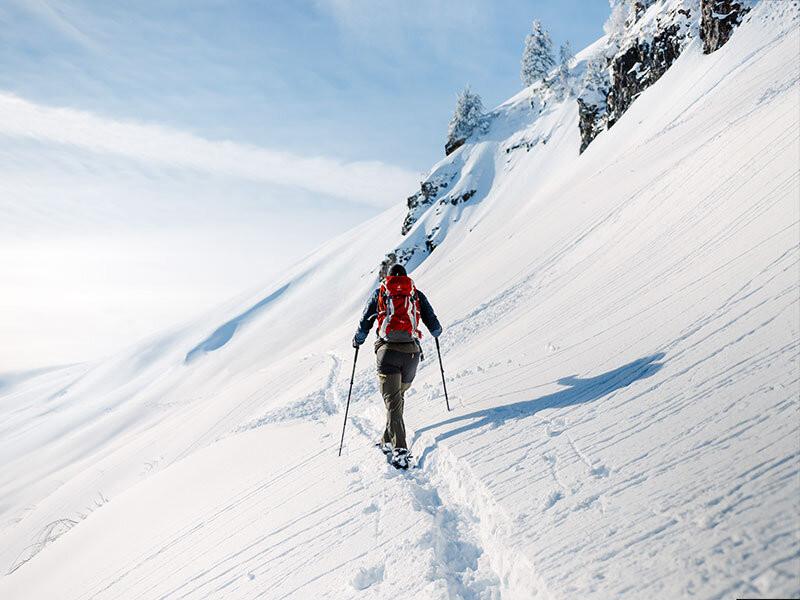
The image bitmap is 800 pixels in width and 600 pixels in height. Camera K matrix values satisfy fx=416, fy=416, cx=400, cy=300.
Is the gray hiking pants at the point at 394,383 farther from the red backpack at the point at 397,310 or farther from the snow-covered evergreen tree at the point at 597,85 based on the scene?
the snow-covered evergreen tree at the point at 597,85

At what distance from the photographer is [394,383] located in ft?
17.7

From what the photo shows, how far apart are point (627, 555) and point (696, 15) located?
139 feet

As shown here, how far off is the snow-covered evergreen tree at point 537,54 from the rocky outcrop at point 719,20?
39.7m

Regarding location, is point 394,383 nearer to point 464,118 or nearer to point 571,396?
point 571,396

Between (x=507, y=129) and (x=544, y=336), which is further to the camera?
(x=507, y=129)

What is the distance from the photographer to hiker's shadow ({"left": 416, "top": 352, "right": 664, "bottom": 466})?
4.72 metres

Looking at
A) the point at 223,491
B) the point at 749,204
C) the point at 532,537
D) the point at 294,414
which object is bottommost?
the point at 532,537

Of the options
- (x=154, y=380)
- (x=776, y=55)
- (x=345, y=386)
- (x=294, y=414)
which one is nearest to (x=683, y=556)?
(x=294, y=414)

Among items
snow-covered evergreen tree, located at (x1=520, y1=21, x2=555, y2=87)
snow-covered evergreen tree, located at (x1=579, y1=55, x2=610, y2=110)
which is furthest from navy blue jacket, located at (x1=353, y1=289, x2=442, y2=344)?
snow-covered evergreen tree, located at (x1=520, y1=21, x2=555, y2=87)

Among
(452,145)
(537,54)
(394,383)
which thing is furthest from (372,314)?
(537,54)

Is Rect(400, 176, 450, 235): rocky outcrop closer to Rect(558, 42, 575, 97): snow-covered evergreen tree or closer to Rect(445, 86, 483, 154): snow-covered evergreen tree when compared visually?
Rect(445, 86, 483, 154): snow-covered evergreen tree

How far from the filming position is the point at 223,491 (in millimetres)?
5887

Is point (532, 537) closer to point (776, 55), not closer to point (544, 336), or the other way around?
point (544, 336)

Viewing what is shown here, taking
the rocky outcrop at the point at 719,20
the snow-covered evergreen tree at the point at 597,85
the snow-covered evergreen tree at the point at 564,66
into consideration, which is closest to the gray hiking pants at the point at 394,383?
the rocky outcrop at the point at 719,20
